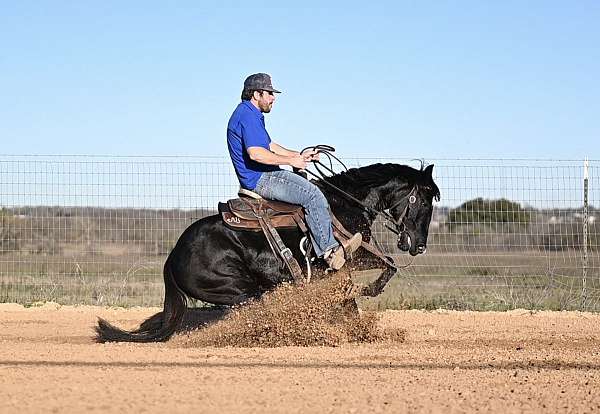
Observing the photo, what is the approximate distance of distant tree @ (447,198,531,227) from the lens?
14.7 m

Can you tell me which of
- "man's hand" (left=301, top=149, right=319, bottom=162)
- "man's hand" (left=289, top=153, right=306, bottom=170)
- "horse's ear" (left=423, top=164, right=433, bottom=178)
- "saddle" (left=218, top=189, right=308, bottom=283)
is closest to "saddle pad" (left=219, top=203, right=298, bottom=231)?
"saddle" (left=218, top=189, right=308, bottom=283)

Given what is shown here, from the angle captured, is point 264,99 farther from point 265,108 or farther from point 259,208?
point 259,208

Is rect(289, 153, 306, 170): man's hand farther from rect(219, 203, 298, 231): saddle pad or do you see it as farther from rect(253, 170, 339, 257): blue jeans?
rect(219, 203, 298, 231): saddle pad

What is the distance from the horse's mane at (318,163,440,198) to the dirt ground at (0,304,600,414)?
167 cm

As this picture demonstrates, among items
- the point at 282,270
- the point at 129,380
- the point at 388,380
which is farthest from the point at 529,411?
the point at 282,270

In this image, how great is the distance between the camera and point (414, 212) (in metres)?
9.85

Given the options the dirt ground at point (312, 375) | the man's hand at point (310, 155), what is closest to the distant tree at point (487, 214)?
the dirt ground at point (312, 375)

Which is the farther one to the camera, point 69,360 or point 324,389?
point 69,360

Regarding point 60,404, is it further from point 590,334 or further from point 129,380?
point 590,334

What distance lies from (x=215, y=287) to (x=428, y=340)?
2377 millimetres

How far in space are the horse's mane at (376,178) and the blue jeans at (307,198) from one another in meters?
0.60

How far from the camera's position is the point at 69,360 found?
7855 mm

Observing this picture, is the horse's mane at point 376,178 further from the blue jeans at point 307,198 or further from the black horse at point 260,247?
the blue jeans at point 307,198

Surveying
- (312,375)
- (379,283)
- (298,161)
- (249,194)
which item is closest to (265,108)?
(298,161)
